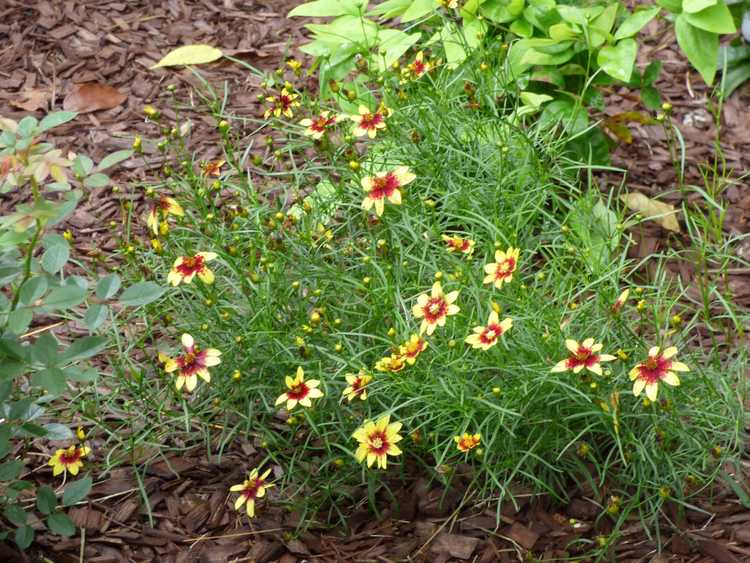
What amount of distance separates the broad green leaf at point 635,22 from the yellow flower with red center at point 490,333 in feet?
5.04

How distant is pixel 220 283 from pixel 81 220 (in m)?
1.10

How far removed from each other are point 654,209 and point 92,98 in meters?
2.42

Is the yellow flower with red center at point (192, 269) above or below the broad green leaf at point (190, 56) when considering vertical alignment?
above

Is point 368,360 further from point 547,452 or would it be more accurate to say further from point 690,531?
point 690,531

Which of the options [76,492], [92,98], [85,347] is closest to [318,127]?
[85,347]

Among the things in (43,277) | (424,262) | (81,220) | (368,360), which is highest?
(43,277)

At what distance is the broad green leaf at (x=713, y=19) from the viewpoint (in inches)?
136

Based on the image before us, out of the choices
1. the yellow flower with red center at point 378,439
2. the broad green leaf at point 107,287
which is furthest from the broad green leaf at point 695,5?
the broad green leaf at point 107,287

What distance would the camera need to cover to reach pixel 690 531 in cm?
269

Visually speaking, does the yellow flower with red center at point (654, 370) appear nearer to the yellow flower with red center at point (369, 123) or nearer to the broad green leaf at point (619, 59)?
the yellow flower with red center at point (369, 123)

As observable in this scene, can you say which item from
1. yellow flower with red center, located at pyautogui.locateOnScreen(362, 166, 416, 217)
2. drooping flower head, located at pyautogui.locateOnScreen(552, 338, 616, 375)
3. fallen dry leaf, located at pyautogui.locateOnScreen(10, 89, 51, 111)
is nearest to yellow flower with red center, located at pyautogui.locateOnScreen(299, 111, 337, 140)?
yellow flower with red center, located at pyautogui.locateOnScreen(362, 166, 416, 217)

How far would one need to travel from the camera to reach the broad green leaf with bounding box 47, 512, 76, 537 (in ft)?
8.51

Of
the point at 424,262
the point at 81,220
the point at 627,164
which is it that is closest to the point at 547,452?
the point at 424,262

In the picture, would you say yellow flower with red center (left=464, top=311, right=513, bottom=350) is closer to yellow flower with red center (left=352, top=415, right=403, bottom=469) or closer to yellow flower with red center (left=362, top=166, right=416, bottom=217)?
yellow flower with red center (left=352, top=415, right=403, bottom=469)
